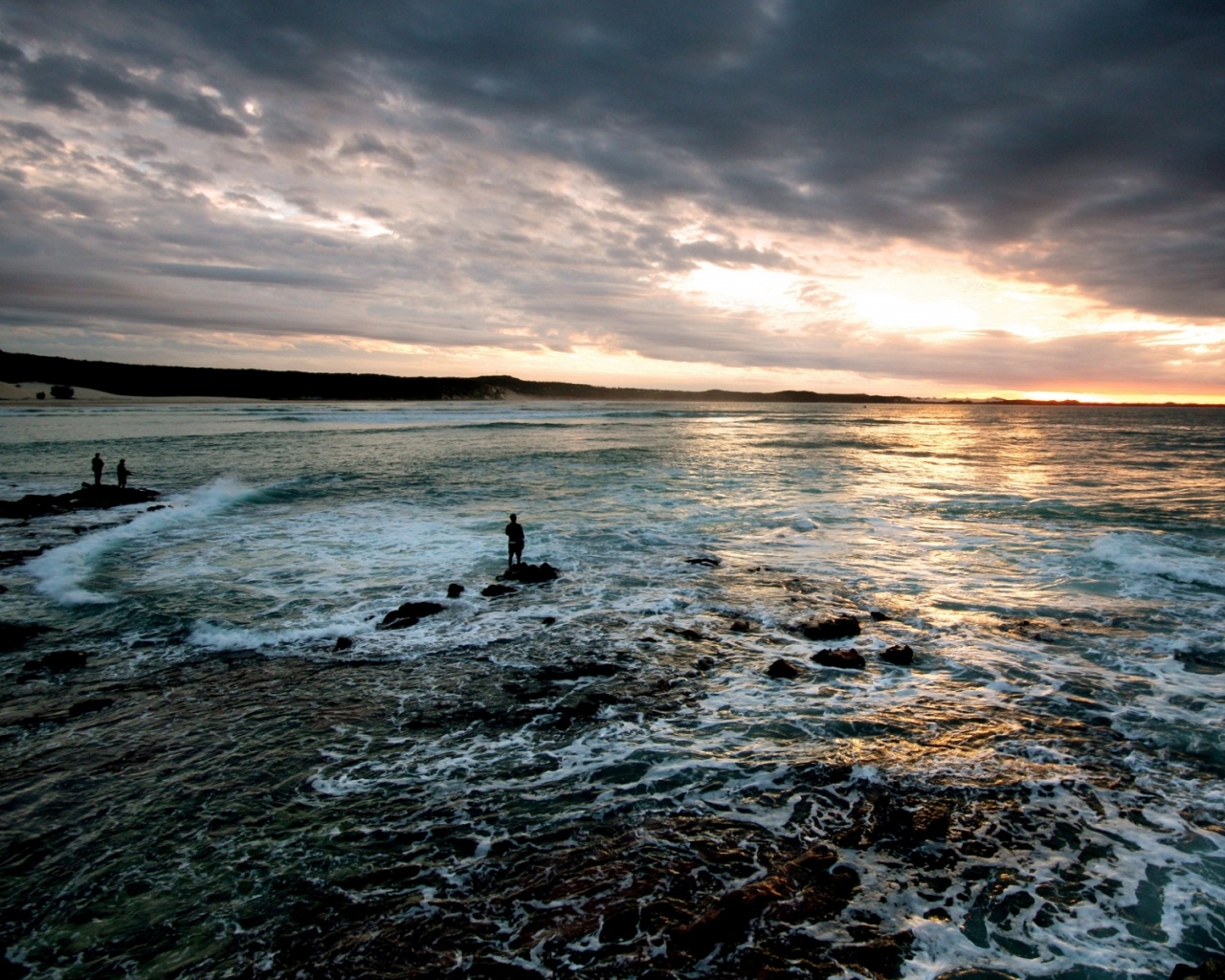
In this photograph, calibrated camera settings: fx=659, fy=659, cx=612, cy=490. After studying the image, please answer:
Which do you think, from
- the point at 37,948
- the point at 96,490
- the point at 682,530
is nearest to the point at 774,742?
the point at 37,948

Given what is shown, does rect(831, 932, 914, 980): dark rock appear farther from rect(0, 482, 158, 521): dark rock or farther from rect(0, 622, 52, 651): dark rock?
rect(0, 482, 158, 521): dark rock

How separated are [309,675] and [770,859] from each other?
7.17 m

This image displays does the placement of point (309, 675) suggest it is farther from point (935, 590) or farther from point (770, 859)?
point (935, 590)

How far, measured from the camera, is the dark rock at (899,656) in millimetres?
10219

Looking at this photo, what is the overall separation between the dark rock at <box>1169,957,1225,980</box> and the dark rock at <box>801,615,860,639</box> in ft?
22.0

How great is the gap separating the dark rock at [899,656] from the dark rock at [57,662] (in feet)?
40.4

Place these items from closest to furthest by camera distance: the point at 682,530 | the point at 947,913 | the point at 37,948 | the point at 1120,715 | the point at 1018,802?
1. the point at 37,948
2. the point at 947,913
3. the point at 1018,802
4. the point at 1120,715
5. the point at 682,530

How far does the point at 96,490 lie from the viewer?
25.1 meters

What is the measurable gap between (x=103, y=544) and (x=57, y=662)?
32.5 feet

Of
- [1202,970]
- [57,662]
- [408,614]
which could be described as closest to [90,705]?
[57,662]

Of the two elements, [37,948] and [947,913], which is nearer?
[37,948]

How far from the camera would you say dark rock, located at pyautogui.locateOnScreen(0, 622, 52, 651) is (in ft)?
35.3

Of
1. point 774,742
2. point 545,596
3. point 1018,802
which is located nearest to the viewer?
point 1018,802

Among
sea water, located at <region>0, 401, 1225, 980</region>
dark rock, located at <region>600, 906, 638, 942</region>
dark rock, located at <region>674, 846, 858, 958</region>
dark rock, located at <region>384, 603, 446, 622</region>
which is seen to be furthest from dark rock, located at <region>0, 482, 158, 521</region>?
dark rock, located at <region>674, 846, 858, 958</region>
